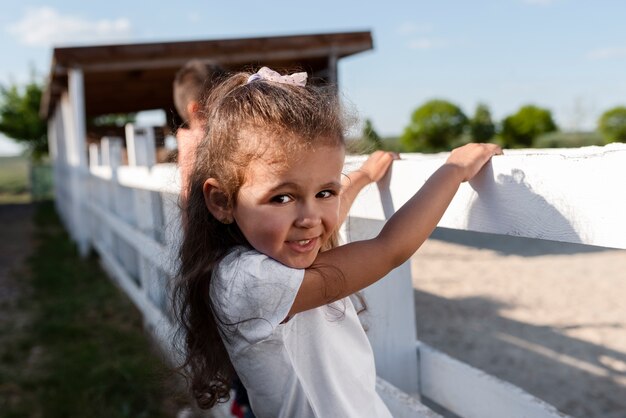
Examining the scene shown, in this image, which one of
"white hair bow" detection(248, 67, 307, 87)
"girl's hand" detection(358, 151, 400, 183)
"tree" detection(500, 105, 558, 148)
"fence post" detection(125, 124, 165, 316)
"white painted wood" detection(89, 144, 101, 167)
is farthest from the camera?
"tree" detection(500, 105, 558, 148)

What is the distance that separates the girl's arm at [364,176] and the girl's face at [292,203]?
0.37 meters

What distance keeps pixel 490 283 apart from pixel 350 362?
4.29 meters

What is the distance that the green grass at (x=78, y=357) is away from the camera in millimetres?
3367

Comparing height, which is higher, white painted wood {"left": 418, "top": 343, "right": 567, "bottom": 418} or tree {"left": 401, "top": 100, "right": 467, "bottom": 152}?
tree {"left": 401, "top": 100, "right": 467, "bottom": 152}

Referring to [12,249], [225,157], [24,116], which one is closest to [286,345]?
[225,157]

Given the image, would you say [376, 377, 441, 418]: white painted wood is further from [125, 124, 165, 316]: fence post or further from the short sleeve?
[125, 124, 165, 316]: fence post

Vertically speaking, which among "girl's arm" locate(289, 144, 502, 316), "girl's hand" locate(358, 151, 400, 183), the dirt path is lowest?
the dirt path

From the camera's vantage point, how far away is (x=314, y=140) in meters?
1.26

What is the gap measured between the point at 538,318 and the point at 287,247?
3.42 meters

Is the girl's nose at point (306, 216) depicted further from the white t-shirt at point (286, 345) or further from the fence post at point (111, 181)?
the fence post at point (111, 181)

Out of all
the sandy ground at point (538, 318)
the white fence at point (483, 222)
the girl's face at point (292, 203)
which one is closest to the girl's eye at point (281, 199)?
the girl's face at point (292, 203)

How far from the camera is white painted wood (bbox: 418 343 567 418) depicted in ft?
4.95

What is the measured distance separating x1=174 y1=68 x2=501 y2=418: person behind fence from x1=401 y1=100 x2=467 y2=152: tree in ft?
63.3

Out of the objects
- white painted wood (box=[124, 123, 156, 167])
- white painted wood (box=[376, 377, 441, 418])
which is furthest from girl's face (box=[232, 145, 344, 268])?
white painted wood (box=[124, 123, 156, 167])
